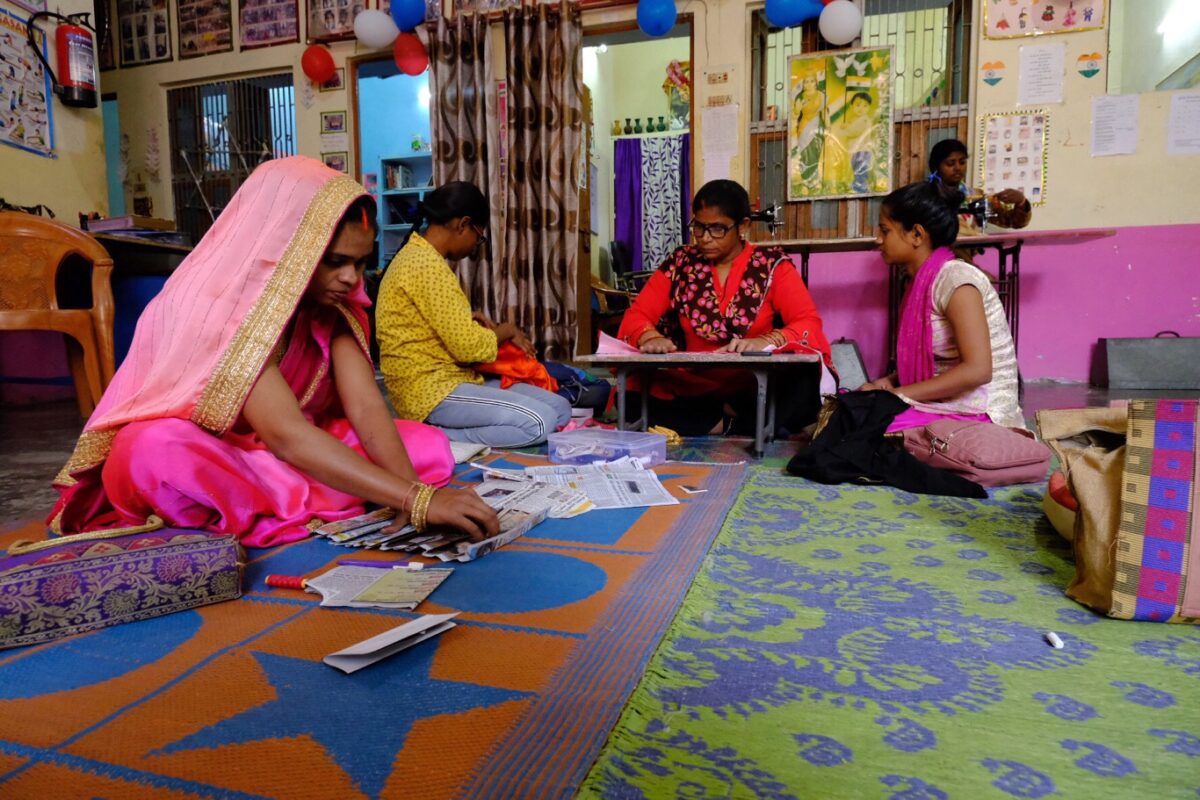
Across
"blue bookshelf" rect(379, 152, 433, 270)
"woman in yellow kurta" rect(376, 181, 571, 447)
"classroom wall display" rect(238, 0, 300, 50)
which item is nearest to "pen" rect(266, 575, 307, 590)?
"woman in yellow kurta" rect(376, 181, 571, 447)

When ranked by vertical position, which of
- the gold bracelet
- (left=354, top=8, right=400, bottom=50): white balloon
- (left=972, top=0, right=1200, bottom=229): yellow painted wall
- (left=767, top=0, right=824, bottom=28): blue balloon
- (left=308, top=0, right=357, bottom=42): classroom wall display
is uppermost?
(left=308, top=0, right=357, bottom=42): classroom wall display

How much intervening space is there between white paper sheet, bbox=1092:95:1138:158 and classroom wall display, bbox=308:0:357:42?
550cm

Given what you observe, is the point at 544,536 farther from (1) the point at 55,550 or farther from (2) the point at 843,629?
(1) the point at 55,550

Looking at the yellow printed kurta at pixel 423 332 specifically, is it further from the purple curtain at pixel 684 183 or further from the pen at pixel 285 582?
the purple curtain at pixel 684 183

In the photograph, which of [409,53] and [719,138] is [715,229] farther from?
[409,53]

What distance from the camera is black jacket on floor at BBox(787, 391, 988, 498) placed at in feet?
7.18

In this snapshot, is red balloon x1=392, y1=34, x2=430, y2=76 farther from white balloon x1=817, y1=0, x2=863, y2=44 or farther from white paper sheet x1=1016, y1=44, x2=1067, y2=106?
white paper sheet x1=1016, y1=44, x2=1067, y2=106

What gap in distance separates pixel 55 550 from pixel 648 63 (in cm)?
890

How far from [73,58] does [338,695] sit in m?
5.12

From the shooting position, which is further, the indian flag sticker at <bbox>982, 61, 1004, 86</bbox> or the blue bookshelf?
the blue bookshelf

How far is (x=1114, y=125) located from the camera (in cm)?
484

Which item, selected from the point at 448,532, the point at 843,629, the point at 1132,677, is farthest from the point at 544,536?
the point at 1132,677

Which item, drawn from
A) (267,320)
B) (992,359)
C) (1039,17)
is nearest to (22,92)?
(267,320)

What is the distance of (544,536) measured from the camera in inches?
71.3
